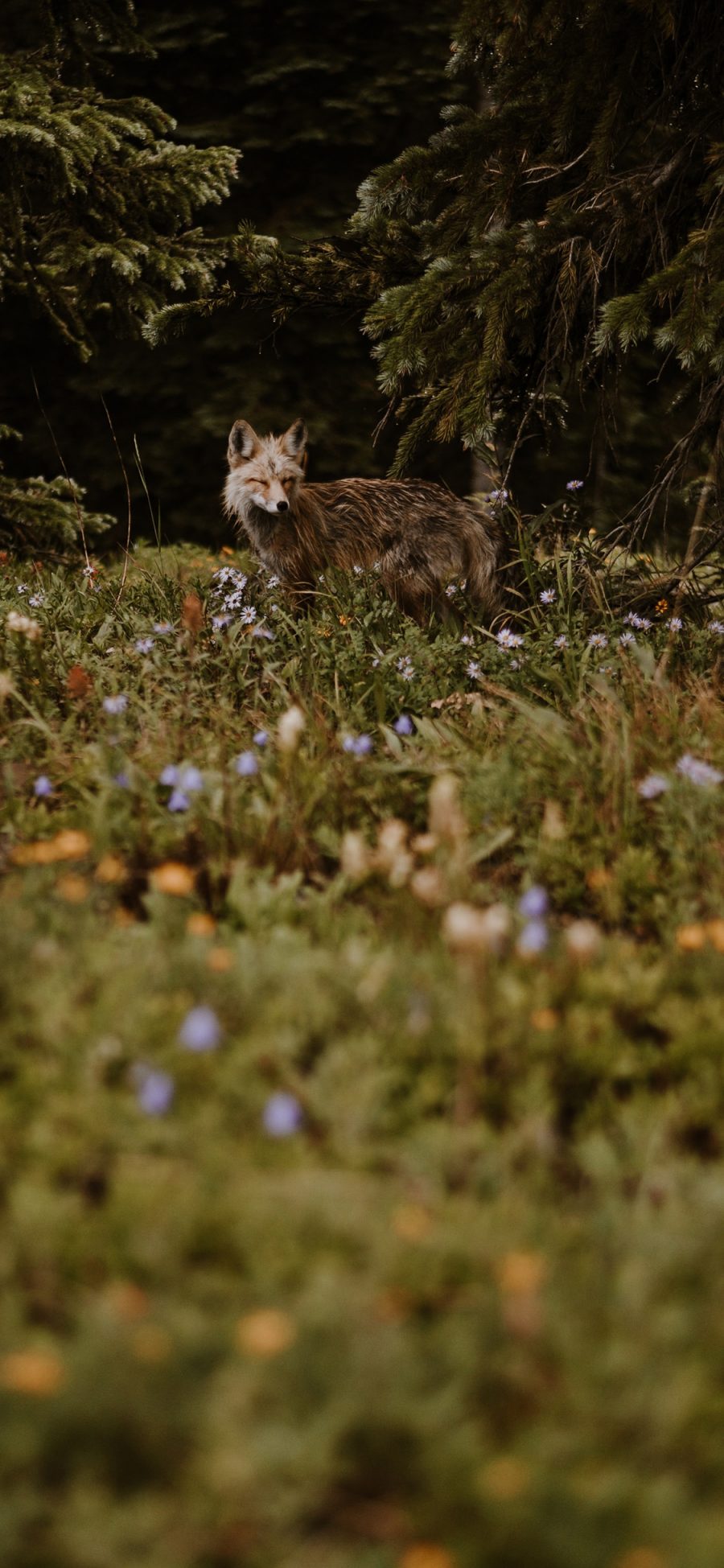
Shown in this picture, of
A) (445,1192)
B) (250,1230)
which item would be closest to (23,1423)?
(250,1230)

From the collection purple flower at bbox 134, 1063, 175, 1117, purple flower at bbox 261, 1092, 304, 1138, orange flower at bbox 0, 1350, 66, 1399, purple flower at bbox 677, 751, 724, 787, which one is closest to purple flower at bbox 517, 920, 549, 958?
purple flower at bbox 261, 1092, 304, 1138

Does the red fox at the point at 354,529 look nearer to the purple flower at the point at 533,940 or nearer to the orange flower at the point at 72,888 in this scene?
the orange flower at the point at 72,888

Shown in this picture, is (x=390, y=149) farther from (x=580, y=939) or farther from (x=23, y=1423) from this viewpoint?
(x=23, y=1423)

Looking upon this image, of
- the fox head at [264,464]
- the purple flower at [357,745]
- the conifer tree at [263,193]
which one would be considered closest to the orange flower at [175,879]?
the purple flower at [357,745]

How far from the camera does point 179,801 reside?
9.46ft

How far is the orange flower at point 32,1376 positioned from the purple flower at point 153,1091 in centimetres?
44

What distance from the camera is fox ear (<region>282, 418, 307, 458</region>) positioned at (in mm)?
6395

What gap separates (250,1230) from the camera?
5.20ft

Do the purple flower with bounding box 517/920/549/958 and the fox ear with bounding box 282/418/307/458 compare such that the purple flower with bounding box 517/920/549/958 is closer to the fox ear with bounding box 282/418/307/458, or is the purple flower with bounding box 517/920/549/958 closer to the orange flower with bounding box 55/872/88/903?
the orange flower with bounding box 55/872/88/903

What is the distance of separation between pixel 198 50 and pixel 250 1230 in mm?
11518

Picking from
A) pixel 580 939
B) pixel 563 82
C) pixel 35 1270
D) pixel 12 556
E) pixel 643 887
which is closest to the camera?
pixel 35 1270

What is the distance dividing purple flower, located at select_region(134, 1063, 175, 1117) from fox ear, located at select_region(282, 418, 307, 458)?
17.0 ft

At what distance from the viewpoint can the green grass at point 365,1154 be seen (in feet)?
4.14

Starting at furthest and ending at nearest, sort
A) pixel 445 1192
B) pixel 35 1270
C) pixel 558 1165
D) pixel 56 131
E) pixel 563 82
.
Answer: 1. pixel 56 131
2. pixel 563 82
3. pixel 558 1165
4. pixel 445 1192
5. pixel 35 1270
